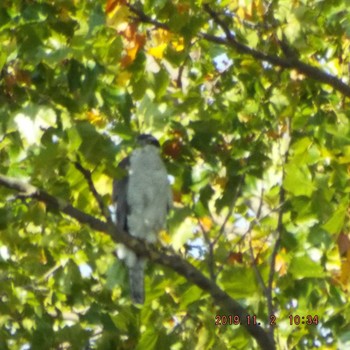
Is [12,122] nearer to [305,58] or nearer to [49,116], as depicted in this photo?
[49,116]

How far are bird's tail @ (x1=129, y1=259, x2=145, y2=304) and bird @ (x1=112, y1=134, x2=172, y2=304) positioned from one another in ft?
2.59

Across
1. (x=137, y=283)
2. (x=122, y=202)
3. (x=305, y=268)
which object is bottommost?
(x=305, y=268)

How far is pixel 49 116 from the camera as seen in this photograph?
3.87m

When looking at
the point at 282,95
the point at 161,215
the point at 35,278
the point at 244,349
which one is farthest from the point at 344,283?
the point at 161,215

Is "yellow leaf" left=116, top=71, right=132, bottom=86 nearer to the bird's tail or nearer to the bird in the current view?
the bird's tail

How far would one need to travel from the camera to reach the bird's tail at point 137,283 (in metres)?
5.23

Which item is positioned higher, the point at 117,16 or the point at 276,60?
the point at 276,60
